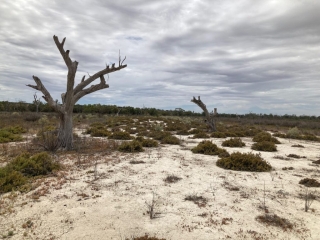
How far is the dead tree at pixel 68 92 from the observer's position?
10305 mm

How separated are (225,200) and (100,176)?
3431 mm

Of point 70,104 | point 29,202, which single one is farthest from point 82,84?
point 29,202

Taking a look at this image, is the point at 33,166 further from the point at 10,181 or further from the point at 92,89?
the point at 92,89

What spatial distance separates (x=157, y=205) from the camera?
5184mm

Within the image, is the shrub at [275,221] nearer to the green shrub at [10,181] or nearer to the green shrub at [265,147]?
the green shrub at [10,181]

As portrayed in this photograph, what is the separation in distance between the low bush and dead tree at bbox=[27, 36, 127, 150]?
2.87 meters

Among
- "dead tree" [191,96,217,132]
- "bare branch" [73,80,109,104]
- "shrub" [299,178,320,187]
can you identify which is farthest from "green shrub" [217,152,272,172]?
"dead tree" [191,96,217,132]

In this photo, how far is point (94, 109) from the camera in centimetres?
4381

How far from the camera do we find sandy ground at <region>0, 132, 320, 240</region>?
13.8 feet

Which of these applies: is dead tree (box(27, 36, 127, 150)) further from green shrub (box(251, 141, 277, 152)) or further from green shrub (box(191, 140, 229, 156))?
green shrub (box(251, 141, 277, 152))

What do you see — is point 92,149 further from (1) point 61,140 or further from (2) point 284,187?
(2) point 284,187

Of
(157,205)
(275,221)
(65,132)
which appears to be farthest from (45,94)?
(275,221)

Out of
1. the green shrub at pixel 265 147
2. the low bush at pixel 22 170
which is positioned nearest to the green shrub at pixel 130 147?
the low bush at pixel 22 170

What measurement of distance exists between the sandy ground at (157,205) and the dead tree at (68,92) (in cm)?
328
